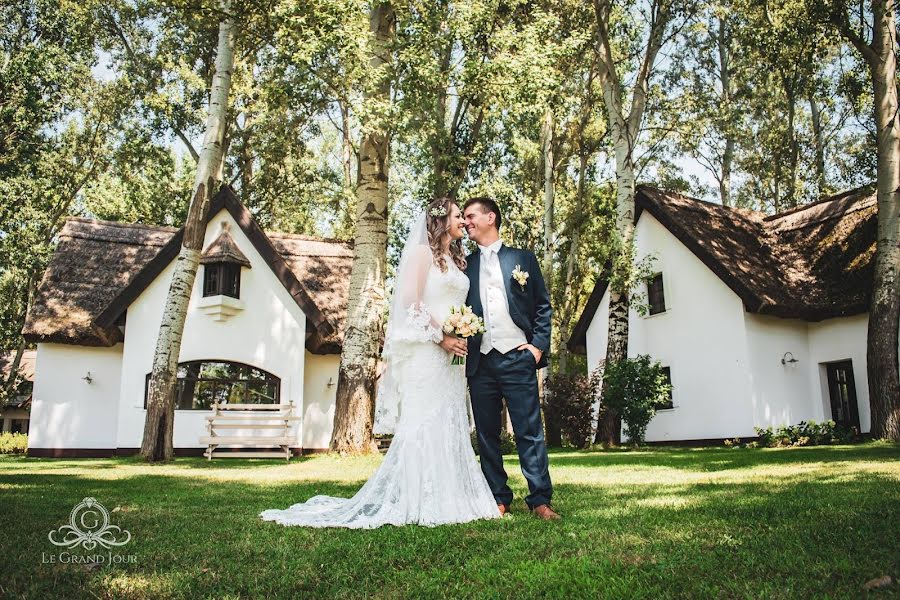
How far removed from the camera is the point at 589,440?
63.8 feet

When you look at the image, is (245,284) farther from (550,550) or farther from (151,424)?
(550,550)

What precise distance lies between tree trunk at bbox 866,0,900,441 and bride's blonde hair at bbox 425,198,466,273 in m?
13.8

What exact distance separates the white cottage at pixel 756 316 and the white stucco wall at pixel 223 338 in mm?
11116

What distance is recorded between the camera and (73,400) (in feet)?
71.4

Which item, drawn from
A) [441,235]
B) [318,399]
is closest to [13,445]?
[318,399]

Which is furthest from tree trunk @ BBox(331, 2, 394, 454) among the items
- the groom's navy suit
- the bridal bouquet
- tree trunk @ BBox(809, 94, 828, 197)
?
tree trunk @ BBox(809, 94, 828, 197)

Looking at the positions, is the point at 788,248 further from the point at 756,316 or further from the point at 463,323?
the point at 463,323

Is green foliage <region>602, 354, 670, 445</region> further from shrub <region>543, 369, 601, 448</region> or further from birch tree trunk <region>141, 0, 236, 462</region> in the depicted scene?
birch tree trunk <region>141, 0, 236, 462</region>

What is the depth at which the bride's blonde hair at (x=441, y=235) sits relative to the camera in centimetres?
573

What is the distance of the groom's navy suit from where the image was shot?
5340mm

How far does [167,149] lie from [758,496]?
2727 centimetres

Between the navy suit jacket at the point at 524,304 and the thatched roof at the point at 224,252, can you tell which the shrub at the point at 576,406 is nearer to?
the thatched roof at the point at 224,252

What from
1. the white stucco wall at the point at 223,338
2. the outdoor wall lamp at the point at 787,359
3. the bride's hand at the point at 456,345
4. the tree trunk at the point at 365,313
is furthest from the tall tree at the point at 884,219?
the white stucco wall at the point at 223,338

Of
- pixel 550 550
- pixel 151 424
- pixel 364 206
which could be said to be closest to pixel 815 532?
pixel 550 550
